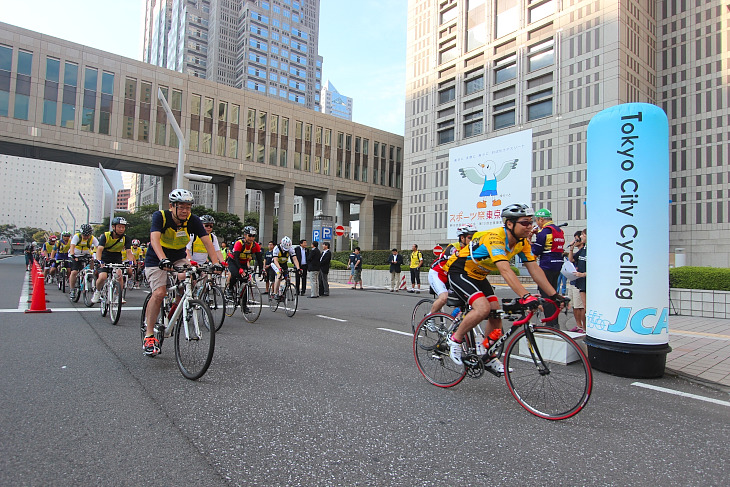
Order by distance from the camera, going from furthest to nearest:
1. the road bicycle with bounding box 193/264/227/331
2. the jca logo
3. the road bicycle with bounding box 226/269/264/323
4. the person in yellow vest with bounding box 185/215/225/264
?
the road bicycle with bounding box 226/269/264/323 → the person in yellow vest with bounding box 185/215/225/264 → the road bicycle with bounding box 193/264/227/331 → the jca logo

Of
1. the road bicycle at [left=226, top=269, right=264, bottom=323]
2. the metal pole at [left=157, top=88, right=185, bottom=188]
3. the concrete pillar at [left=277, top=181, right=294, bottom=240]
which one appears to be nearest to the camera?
the road bicycle at [left=226, top=269, right=264, bottom=323]

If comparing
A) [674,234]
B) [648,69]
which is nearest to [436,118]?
[648,69]

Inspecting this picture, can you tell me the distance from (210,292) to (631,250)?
5467mm

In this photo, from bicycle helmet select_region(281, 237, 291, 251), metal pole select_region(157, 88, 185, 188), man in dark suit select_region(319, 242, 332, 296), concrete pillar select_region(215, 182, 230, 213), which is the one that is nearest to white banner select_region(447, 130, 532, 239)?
A: concrete pillar select_region(215, 182, 230, 213)

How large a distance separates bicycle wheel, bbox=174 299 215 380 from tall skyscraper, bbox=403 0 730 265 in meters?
41.0

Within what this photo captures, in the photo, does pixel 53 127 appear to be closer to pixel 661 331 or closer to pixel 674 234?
pixel 661 331

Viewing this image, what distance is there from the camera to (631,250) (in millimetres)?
5031

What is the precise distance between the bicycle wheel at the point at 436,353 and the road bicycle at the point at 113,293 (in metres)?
5.71

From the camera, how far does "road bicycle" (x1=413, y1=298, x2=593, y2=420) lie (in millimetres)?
3418

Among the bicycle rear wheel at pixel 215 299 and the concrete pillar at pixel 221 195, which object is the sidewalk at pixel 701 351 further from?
the concrete pillar at pixel 221 195

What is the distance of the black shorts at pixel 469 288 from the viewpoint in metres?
4.17

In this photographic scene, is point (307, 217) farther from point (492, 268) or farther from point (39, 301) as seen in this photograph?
point (492, 268)

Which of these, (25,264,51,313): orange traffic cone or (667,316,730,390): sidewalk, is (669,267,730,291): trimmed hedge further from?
(25,264,51,313): orange traffic cone

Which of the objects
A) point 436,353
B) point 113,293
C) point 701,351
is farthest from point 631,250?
point 113,293
